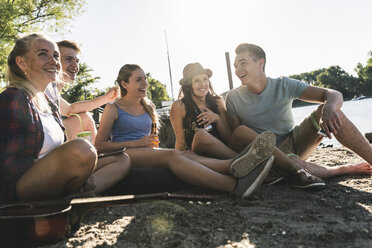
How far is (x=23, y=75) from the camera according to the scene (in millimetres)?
2137

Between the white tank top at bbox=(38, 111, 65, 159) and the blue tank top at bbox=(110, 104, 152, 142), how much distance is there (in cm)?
121

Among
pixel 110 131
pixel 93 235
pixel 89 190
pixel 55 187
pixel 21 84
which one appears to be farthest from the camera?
pixel 110 131

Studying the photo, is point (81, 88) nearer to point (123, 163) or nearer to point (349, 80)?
point (123, 163)

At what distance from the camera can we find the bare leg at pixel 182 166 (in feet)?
8.21

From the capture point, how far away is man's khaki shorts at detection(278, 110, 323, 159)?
3.22 meters

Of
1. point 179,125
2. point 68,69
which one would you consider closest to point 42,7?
point 68,69

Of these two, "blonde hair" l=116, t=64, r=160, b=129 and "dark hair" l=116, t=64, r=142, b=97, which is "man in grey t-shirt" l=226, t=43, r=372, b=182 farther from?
"dark hair" l=116, t=64, r=142, b=97

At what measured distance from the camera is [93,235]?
1728 millimetres

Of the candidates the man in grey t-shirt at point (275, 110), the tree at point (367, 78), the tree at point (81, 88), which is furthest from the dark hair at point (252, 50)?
the tree at point (367, 78)

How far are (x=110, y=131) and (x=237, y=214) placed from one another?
6.20ft

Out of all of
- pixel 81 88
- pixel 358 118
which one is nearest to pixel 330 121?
pixel 358 118

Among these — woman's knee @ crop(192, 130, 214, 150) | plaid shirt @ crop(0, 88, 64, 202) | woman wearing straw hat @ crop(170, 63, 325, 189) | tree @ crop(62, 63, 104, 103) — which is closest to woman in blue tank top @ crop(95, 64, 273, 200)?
woman's knee @ crop(192, 130, 214, 150)

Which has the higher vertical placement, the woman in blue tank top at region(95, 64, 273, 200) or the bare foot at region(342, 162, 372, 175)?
the woman in blue tank top at region(95, 64, 273, 200)

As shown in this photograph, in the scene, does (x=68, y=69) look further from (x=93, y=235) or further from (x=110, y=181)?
(x=93, y=235)
